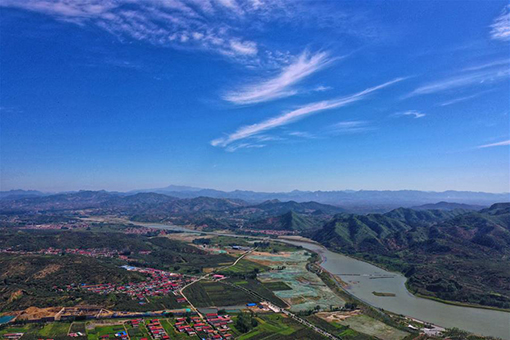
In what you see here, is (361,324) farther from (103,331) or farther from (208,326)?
(103,331)

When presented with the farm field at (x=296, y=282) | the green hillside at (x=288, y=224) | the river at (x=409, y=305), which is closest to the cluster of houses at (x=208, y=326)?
the farm field at (x=296, y=282)

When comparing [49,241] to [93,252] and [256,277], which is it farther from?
[256,277]

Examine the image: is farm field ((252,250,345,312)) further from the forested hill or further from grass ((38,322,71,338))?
grass ((38,322,71,338))

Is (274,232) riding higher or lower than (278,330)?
lower

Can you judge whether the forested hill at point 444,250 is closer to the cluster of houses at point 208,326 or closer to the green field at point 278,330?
the green field at point 278,330

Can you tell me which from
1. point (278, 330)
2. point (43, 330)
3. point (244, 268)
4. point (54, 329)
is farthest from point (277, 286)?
point (43, 330)
